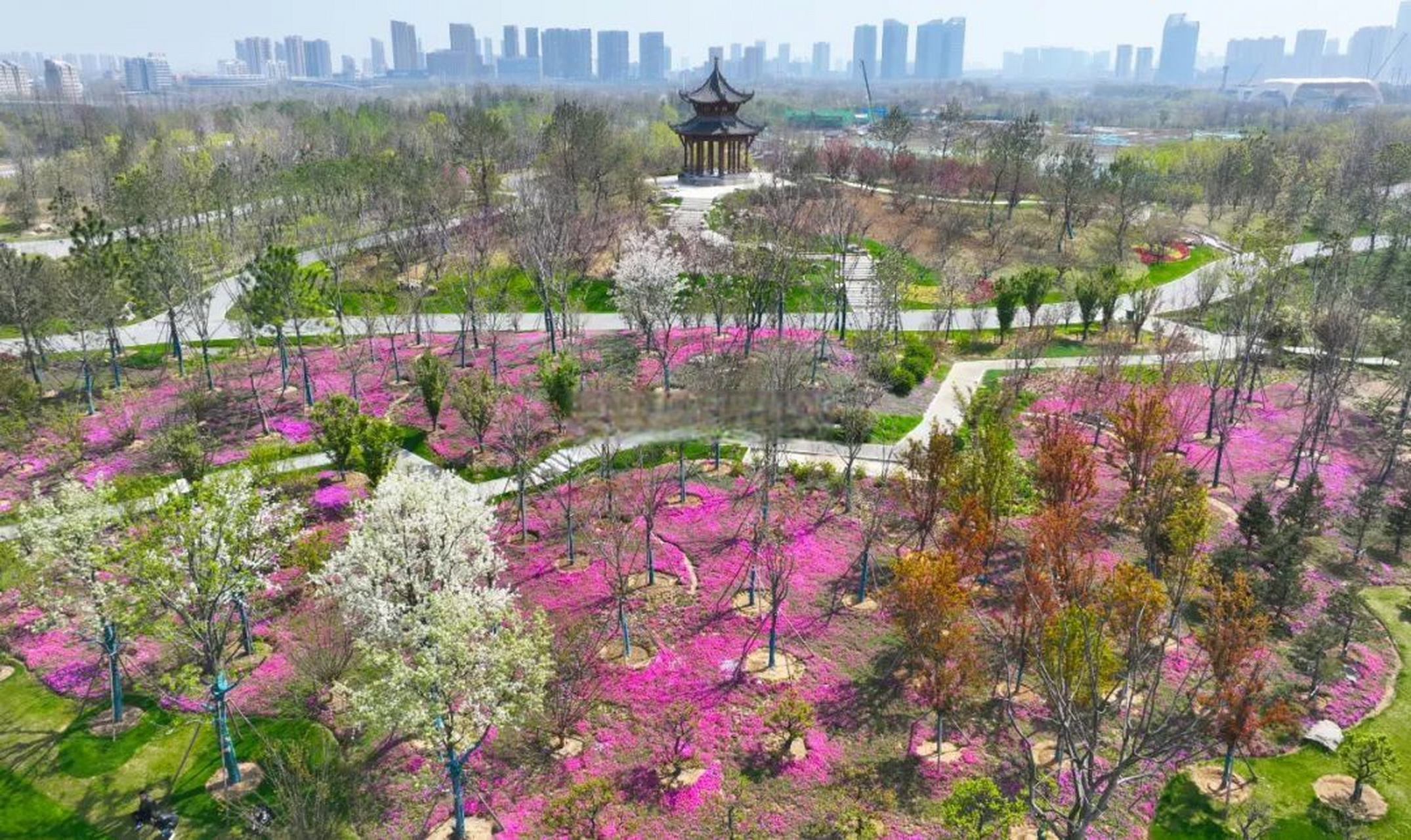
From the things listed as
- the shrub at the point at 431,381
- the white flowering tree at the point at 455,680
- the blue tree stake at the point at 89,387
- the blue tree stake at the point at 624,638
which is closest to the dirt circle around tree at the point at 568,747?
the white flowering tree at the point at 455,680

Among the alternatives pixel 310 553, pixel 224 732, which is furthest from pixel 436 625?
pixel 310 553

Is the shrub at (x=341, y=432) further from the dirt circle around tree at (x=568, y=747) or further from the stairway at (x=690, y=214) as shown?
the stairway at (x=690, y=214)

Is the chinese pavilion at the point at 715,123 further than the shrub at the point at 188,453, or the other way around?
the chinese pavilion at the point at 715,123

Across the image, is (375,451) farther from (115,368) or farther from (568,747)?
(115,368)

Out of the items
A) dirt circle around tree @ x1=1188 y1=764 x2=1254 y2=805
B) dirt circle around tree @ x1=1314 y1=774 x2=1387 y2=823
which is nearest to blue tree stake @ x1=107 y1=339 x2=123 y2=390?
dirt circle around tree @ x1=1188 y1=764 x2=1254 y2=805

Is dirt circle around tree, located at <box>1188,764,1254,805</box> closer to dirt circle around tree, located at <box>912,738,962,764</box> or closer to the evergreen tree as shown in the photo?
dirt circle around tree, located at <box>912,738,962,764</box>

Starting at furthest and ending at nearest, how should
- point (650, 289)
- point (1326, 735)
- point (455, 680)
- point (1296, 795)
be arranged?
1. point (650, 289)
2. point (1326, 735)
3. point (1296, 795)
4. point (455, 680)
